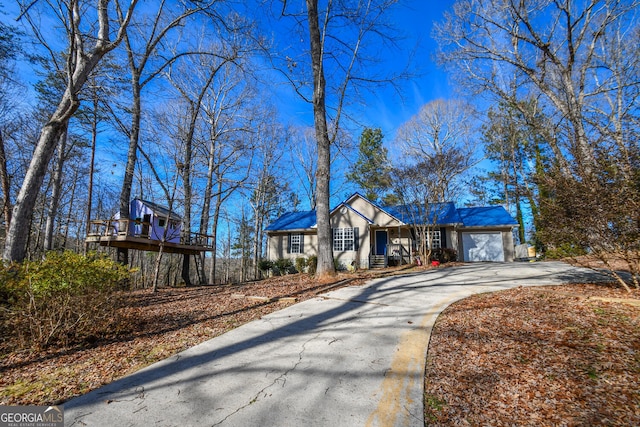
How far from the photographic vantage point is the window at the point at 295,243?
793 inches

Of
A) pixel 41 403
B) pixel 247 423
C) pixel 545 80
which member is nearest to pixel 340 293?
pixel 247 423

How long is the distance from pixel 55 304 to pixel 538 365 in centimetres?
630

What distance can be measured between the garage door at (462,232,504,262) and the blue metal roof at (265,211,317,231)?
10.6 metres

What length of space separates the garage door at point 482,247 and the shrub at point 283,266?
12.0 meters

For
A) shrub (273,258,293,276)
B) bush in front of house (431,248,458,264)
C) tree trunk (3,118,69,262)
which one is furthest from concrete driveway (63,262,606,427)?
shrub (273,258,293,276)

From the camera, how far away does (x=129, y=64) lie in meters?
11.7

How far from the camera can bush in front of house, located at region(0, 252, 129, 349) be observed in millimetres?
3945

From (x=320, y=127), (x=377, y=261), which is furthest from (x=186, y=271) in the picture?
(x=377, y=261)

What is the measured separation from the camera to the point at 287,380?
2973mm

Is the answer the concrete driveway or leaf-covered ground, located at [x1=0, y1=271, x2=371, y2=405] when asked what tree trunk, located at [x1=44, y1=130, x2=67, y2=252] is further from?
the concrete driveway

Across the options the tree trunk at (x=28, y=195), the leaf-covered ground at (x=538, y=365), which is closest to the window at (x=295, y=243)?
the tree trunk at (x=28, y=195)

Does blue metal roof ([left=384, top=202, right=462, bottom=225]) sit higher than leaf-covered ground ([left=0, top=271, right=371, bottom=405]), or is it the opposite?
blue metal roof ([left=384, top=202, right=462, bottom=225])

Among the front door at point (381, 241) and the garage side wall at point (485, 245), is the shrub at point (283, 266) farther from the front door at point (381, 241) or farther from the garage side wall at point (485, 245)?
the garage side wall at point (485, 245)

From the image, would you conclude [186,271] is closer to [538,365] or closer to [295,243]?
[295,243]
